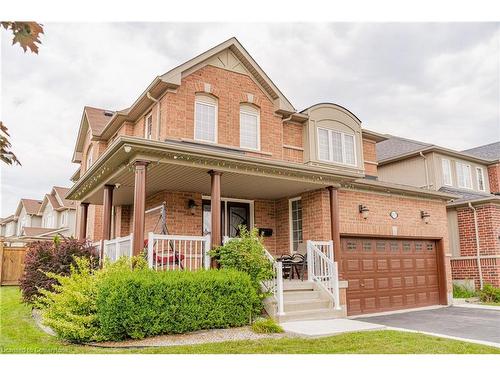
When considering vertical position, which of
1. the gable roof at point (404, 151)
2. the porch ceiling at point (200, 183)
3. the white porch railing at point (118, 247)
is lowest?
the white porch railing at point (118, 247)

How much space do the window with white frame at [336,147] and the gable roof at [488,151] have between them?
10650 millimetres

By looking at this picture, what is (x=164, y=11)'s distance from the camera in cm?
602

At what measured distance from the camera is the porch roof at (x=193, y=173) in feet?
29.0

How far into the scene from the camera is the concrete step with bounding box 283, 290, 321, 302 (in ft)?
32.7

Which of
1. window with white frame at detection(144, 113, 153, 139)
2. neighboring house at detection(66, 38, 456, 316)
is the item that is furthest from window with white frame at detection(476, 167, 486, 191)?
window with white frame at detection(144, 113, 153, 139)

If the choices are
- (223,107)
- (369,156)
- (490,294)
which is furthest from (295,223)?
(490,294)

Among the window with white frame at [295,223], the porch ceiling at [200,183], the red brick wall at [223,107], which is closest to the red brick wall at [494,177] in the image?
the window with white frame at [295,223]

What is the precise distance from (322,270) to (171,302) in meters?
4.60

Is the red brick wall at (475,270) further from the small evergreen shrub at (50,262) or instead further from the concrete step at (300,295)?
the small evergreen shrub at (50,262)

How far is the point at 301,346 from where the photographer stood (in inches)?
272

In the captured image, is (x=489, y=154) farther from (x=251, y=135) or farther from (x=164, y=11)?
(x=164, y=11)

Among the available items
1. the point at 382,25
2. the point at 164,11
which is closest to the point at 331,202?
the point at 382,25

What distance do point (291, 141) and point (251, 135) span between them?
1.69m

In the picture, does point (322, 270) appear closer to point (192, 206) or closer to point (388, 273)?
point (388, 273)
